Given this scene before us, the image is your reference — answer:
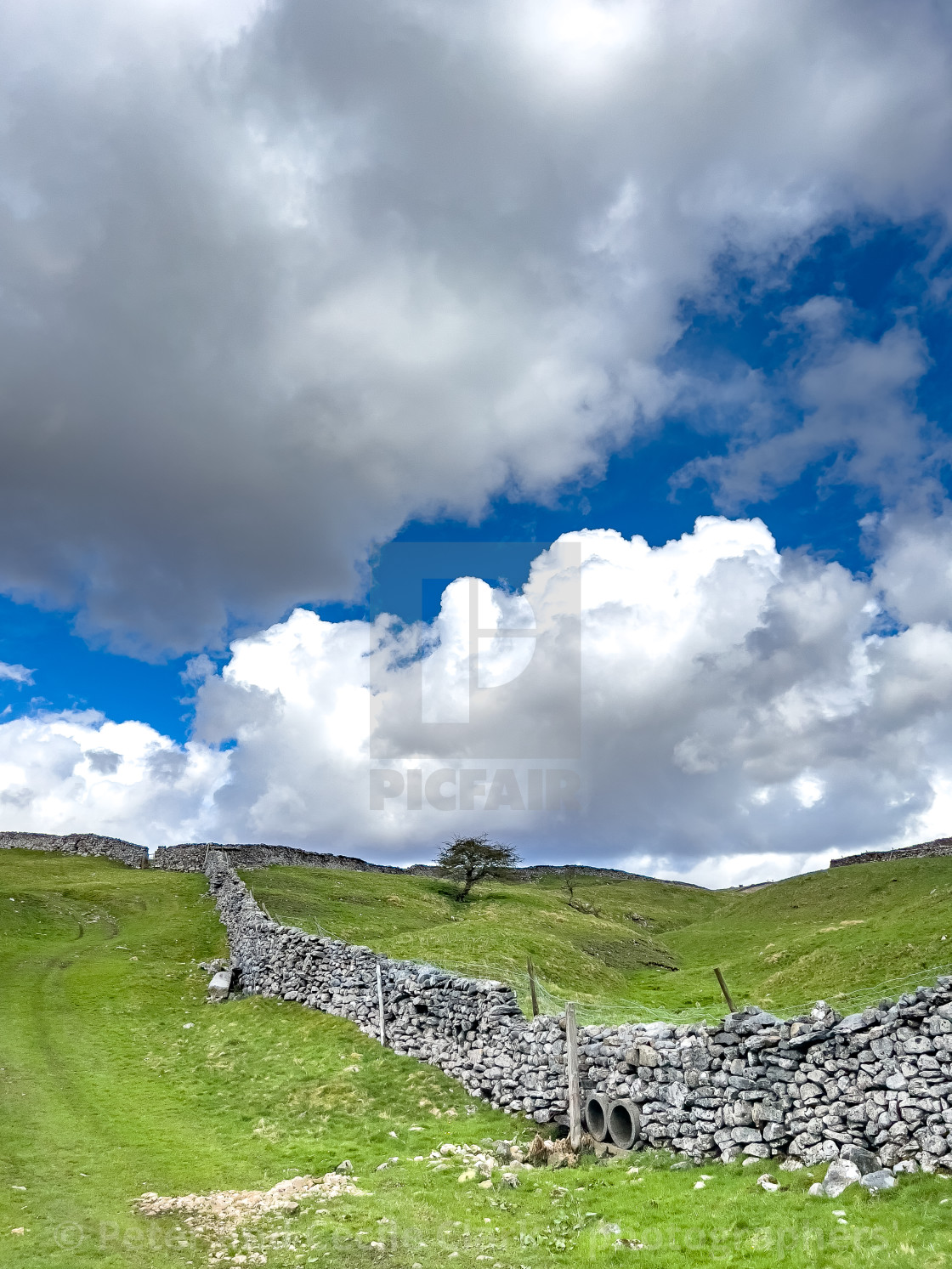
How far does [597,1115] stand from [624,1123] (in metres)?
1.07

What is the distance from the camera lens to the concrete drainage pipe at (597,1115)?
57.7 feet

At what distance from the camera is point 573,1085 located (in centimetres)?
1828

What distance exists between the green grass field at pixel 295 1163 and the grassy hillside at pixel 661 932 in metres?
1.73

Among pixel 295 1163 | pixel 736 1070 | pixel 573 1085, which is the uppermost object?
pixel 736 1070

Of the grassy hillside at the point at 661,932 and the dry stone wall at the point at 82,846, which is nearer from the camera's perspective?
the grassy hillside at the point at 661,932

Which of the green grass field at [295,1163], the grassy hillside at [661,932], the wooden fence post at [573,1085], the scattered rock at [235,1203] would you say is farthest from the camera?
the grassy hillside at [661,932]

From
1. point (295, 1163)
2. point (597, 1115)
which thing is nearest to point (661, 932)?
point (597, 1115)

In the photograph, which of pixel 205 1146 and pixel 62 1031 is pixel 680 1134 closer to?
pixel 205 1146

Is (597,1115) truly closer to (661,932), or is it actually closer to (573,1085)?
(573,1085)

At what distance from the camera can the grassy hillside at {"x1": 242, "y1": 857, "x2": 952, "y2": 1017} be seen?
3269 centimetres

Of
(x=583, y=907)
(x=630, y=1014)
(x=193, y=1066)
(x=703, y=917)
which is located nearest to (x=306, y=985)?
(x=193, y=1066)

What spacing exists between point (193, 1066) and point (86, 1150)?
846 centimetres

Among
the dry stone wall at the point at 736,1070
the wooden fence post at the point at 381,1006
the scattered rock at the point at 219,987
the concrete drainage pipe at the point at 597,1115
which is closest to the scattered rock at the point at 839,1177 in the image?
the dry stone wall at the point at 736,1070

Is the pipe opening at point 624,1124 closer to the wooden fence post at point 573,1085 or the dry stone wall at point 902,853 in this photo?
the wooden fence post at point 573,1085
